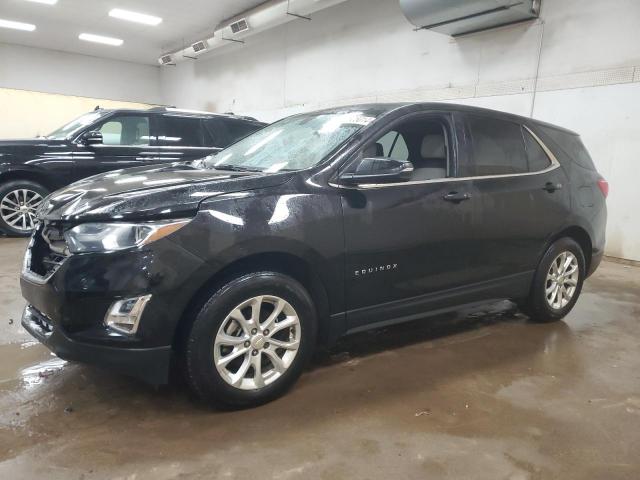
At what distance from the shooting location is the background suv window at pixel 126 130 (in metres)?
6.24

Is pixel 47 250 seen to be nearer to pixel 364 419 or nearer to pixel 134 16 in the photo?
pixel 364 419

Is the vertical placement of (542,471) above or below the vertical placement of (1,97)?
below

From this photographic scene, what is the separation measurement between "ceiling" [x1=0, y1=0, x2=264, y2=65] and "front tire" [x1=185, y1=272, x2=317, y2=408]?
373 inches

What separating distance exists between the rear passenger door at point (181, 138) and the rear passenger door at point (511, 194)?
4.34 m

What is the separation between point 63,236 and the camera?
220 centimetres

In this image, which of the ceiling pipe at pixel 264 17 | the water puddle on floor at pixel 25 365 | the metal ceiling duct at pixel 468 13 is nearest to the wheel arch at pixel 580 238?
the water puddle on floor at pixel 25 365

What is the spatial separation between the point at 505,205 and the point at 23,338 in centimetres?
322

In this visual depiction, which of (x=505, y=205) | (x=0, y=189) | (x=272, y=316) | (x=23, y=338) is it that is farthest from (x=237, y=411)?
(x=0, y=189)

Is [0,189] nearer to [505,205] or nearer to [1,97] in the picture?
[505,205]

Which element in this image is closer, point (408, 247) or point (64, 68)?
point (408, 247)

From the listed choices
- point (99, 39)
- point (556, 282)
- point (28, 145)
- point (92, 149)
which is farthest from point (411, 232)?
point (99, 39)

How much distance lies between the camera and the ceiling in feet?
34.6

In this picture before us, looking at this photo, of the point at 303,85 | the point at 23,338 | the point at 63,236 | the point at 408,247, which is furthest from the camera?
the point at 303,85

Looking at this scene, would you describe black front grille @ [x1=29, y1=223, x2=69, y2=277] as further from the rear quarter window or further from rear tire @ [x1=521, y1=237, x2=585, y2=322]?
the rear quarter window
